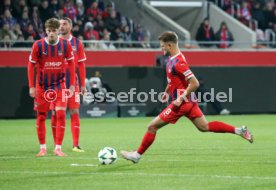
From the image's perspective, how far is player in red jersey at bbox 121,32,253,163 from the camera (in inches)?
427

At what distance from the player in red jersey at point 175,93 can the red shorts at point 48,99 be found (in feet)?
6.75

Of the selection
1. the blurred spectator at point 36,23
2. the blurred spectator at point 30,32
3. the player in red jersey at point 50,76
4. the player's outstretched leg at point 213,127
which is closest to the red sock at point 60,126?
the player in red jersey at point 50,76

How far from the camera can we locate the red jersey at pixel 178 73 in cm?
1087

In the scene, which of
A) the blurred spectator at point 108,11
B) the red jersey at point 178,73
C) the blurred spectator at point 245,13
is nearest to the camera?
the red jersey at point 178,73

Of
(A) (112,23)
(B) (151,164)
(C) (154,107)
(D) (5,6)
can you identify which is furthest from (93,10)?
(B) (151,164)

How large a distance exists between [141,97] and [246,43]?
18.2ft

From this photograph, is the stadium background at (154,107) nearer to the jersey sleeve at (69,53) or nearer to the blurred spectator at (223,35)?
the blurred spectator at (223,35)

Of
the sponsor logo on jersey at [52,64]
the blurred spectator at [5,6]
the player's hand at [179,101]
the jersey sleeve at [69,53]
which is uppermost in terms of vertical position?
the blurred spectator at [5,6]

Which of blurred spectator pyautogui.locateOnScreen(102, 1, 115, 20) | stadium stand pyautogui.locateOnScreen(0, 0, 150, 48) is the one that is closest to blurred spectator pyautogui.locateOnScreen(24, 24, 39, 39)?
stadium stand pyautogui.locateOnScreen(0, 0, 150, 48)

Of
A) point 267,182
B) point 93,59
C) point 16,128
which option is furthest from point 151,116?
point 267,182

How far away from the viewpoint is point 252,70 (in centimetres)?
2700

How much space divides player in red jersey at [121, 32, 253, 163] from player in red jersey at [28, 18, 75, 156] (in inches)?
77.0

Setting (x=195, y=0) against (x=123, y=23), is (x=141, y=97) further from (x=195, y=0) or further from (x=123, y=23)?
(x=195, y=0)

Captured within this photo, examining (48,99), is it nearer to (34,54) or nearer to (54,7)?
(34,54)
